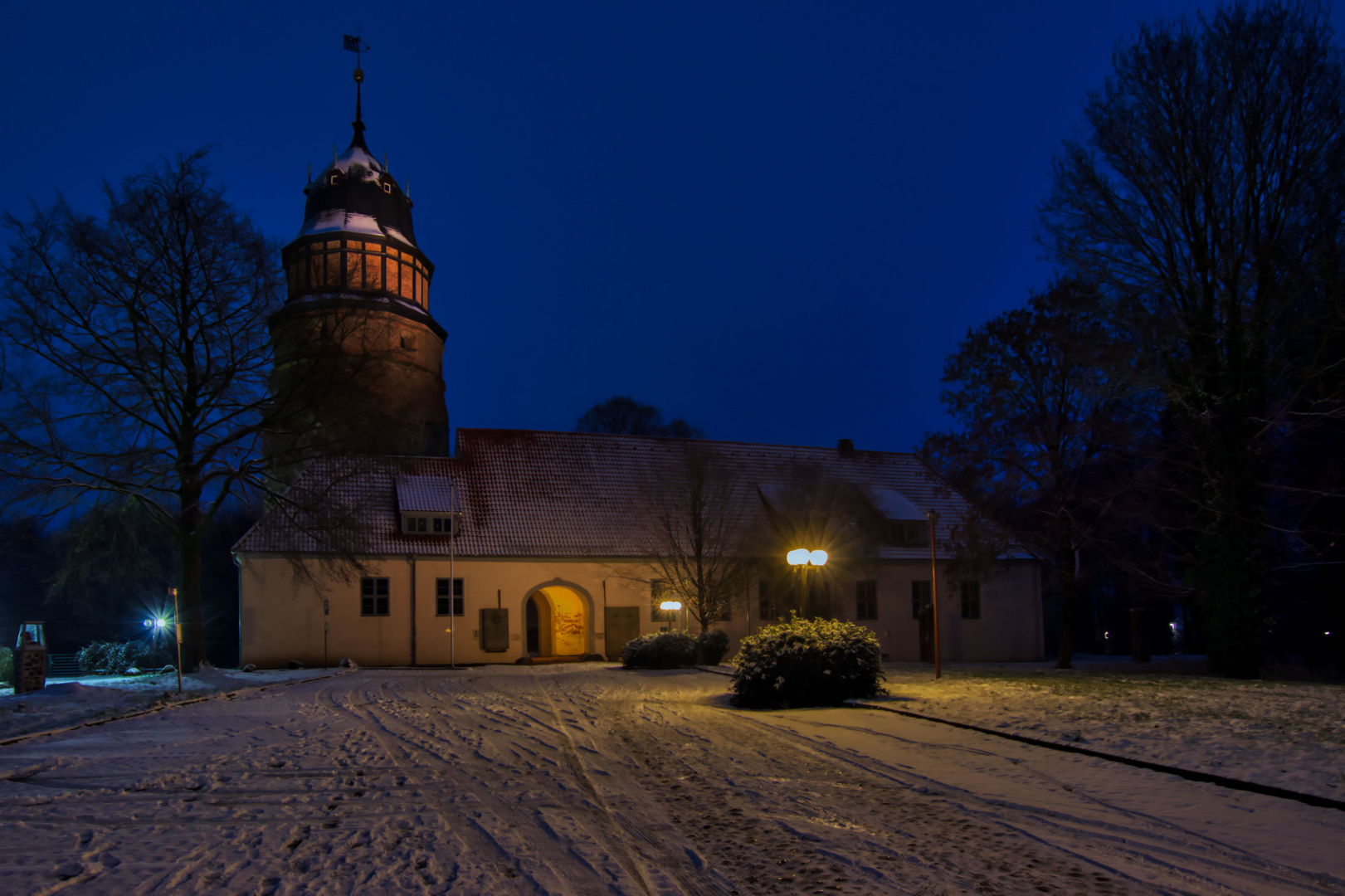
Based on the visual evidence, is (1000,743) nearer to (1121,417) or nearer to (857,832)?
(857,832)

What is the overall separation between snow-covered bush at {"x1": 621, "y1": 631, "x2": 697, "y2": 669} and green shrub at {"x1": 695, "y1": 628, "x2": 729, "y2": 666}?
75cm

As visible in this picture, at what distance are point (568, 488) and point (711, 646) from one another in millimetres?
10318

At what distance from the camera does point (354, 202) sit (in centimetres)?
4053

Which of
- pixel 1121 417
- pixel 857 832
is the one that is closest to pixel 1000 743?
pixel 857 832

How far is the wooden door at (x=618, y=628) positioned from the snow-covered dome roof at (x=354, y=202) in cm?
1994

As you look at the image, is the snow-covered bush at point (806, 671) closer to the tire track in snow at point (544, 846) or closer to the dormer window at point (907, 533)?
the tire track in snow at point (544, 846)

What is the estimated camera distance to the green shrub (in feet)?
85.1

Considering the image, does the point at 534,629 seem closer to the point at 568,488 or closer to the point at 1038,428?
the point at 568,488

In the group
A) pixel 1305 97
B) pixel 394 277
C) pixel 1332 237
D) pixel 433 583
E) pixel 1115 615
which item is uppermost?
pixel 394 277

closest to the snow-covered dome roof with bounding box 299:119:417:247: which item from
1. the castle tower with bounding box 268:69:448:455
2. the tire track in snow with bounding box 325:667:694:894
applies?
the castle tower with bounding box 268:69:448:455

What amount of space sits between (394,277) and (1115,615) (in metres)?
38.0

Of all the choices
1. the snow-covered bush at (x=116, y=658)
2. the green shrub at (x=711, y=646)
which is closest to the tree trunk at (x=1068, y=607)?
the green shrub at (x=711, y=646)

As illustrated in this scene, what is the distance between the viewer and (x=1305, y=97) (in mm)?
19234

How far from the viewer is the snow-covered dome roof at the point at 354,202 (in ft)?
131
